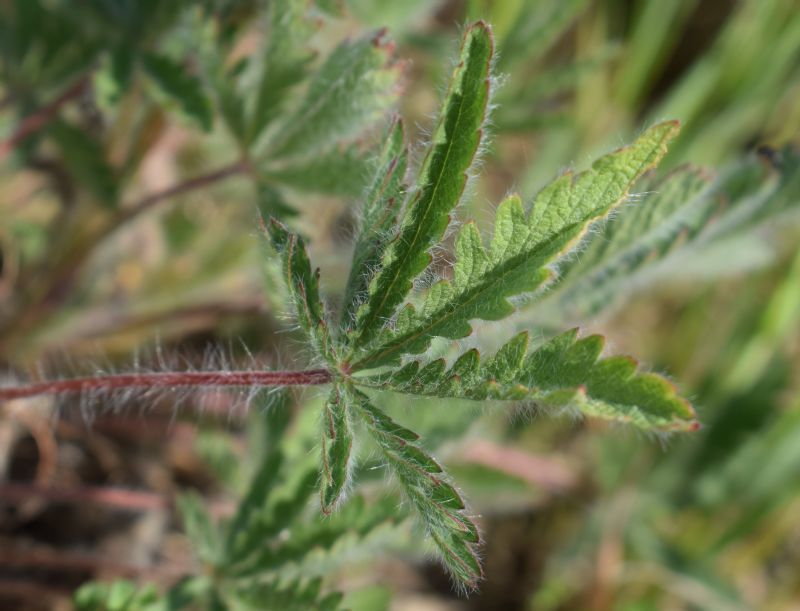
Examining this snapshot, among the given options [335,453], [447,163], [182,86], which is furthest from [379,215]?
[182,86]

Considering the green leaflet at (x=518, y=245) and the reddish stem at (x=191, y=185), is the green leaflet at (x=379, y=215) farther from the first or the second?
the reddish stem at (x=191, y=185)

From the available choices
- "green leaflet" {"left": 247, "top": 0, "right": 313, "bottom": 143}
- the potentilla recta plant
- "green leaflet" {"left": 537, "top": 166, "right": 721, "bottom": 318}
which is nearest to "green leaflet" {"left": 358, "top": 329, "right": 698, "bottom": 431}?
the potentilla recta plant

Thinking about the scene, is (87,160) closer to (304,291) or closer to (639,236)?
(304,291)

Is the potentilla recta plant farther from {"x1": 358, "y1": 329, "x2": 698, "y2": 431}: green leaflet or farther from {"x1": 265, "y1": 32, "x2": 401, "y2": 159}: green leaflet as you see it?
{"x1": 265, "y1": 32, "x2": 401, "y2": 159}: green leaflet

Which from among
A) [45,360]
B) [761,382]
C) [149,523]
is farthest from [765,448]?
[45,360]

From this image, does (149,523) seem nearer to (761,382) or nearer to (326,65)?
(326,65)

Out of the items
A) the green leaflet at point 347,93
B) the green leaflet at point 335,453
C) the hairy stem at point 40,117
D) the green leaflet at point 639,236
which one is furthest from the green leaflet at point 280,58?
the green leaflet at point 335,453
